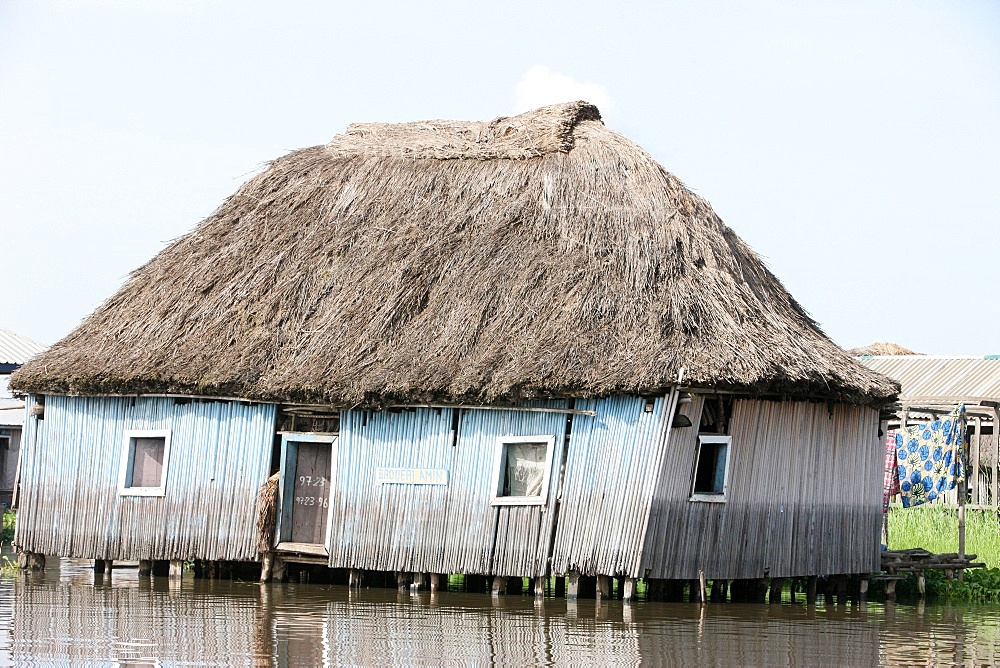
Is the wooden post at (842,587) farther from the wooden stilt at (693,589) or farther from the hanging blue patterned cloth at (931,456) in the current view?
the hanging blue patterned cloth at (931,456)

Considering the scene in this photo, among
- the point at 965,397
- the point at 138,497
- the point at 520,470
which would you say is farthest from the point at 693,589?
the point at 965,397

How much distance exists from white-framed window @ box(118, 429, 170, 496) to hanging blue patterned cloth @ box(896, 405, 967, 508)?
37.0ft

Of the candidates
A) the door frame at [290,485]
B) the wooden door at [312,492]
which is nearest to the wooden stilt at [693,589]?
the door frame at [290,485]

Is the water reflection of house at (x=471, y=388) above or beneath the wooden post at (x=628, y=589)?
A: above

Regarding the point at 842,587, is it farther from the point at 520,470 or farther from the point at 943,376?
the point at 943,376

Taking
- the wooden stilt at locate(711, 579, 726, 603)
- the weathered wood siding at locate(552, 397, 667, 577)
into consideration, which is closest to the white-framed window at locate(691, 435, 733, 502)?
the weathered wood siding at locate(552, 397, 667, 577)

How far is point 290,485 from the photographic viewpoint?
20.5 metres

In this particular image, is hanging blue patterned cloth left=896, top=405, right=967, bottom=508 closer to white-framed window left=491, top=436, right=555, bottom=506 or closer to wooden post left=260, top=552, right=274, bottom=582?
white-framed window left=491, top=436, right=555, bottom=506

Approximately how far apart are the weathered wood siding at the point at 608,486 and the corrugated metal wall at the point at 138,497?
4.53 meters

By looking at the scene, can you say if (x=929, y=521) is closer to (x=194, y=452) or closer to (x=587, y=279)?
(x=587, y=279)

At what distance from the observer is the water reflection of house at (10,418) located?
3244 cm

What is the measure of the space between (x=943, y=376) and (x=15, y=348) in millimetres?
20740

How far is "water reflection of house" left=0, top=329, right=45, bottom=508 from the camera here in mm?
32438

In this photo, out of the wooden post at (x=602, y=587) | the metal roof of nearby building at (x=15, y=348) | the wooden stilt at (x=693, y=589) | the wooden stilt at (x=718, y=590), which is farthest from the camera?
the metal roof of nearby building at (x=15, y=348)
